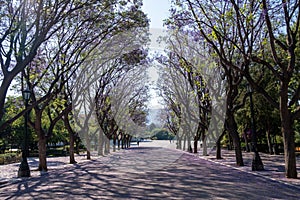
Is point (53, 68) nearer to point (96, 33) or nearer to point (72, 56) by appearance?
point (72, 56)

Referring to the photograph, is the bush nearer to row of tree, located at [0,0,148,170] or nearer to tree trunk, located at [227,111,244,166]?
row of tree, located at [0,0,148,170]

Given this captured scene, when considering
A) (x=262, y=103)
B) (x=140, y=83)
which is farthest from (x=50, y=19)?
(x=140, y=83)

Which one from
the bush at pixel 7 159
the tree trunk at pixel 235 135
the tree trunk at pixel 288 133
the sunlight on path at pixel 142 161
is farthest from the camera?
the bush at pixel 7 159

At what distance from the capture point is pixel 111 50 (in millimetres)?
22016

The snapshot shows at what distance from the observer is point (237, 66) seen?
699 inches

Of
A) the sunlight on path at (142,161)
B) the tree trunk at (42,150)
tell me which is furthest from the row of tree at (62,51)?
the sunlight on path at (142,161)

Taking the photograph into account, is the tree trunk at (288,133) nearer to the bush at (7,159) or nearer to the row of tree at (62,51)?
the row of tree at (62,51)

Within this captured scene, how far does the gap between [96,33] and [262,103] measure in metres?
15.5

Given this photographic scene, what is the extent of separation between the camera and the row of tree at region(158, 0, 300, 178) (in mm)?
12992

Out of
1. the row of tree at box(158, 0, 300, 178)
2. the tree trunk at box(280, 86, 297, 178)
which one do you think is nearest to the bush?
the row of tree at box(158, 0, 300, 178)

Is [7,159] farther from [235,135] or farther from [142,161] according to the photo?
[235,135]

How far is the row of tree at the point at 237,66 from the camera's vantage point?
1299 cm

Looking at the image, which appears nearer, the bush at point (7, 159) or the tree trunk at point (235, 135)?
the tree trunk at point (235, 135)

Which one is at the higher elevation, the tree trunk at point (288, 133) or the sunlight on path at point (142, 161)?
the tree trunk at point (288, 133)
